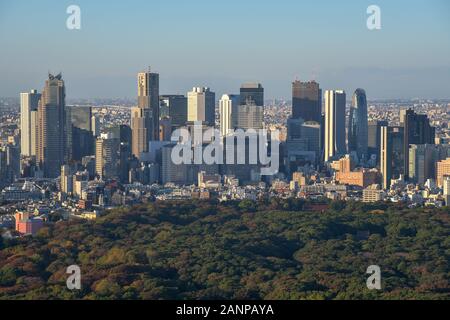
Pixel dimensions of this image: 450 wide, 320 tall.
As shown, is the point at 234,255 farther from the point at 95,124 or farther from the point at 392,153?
the point at 95,124

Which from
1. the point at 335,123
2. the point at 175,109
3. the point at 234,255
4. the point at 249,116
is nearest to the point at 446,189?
the point at 249,116

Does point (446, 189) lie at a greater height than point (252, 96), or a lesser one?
lesser

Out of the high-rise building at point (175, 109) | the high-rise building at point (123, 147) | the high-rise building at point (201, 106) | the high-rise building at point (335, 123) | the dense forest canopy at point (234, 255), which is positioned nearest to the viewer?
the dense forest canopy at point (234, 255)

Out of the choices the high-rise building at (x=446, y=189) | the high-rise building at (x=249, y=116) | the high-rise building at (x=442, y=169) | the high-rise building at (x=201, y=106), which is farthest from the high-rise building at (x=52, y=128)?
the high-rise building at (x=446, y=189)

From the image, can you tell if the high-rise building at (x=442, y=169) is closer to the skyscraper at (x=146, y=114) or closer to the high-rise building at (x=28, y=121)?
the skyscraper at (x=146, y=114)

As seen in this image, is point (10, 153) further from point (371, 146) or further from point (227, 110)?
point (371, 146)
